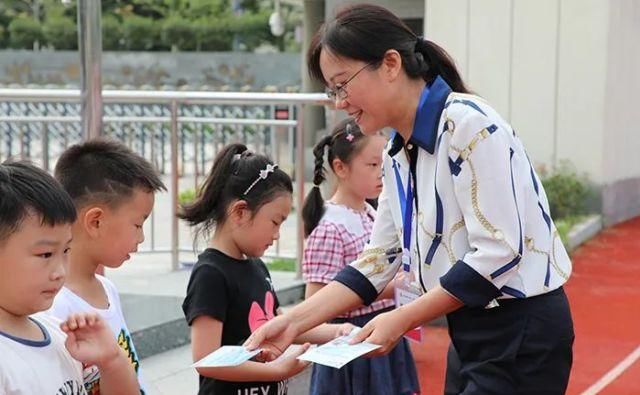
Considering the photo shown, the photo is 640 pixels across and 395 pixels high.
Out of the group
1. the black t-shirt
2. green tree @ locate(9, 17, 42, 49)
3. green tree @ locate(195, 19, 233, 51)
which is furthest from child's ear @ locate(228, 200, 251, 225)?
green tree @ locate(9, 17, 42, 49)

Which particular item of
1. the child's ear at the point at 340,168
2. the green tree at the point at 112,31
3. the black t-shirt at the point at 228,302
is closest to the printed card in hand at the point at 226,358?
the black t-shirt at the point at 228,302

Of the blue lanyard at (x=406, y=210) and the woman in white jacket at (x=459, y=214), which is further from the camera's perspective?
the blue lanyard at (x=406, y=210)

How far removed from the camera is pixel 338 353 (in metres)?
2.22

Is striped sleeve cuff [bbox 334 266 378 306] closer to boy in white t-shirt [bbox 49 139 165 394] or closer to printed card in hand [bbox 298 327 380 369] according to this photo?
printed card in hand [bbox 298 327 380 369]

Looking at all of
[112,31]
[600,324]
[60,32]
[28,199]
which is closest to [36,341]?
[28,199]

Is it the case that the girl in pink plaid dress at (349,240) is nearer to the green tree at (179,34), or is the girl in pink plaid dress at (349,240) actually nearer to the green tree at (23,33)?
the green tree at (179,34)

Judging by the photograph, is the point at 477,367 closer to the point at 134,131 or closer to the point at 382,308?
the point at 382,308

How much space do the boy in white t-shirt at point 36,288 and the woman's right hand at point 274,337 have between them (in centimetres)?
59

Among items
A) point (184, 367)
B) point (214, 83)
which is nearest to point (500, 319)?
point (184, 367)

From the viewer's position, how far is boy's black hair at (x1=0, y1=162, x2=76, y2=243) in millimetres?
1885

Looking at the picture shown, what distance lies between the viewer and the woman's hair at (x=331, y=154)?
3.65 metres

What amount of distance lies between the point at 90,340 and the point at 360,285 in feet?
2.81

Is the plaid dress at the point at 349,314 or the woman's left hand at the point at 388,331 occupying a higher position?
the woman's left hand at the point at 388,331

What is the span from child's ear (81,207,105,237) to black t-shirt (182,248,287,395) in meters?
0.48
